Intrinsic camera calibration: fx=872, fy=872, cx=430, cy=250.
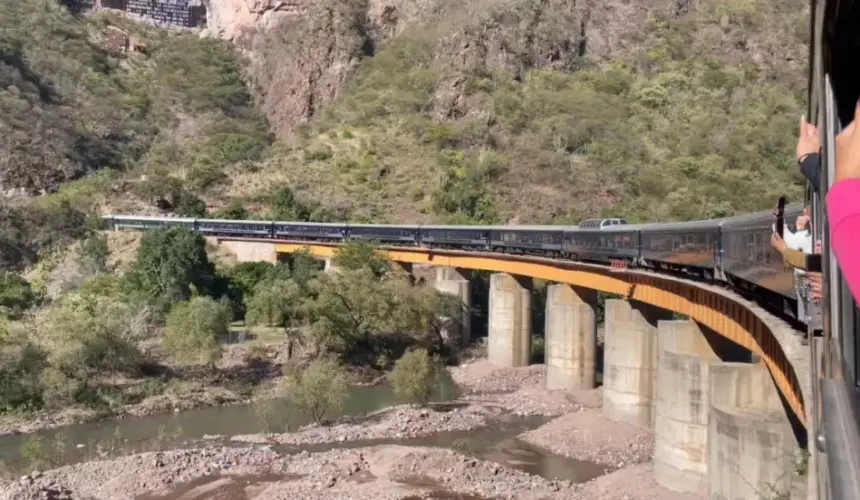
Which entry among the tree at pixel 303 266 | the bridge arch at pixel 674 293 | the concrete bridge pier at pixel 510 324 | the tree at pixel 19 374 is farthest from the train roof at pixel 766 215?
the tree at pixel 303 266

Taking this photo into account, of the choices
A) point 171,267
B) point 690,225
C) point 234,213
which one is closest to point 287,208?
point 234,213

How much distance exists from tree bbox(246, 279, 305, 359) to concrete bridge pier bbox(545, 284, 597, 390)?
1202 cm

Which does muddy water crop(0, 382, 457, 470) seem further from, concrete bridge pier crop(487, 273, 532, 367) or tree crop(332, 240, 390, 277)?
tree crop(332, 240, 390, 277)

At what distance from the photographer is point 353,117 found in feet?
304

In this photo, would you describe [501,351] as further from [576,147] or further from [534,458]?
[576,147]

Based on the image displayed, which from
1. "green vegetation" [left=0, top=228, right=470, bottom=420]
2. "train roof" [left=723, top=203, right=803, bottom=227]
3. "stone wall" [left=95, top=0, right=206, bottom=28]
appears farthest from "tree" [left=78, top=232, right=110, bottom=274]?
"stone wall" [left=95, top=0, right=206, bottom=28]

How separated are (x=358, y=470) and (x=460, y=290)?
23863 millimetres

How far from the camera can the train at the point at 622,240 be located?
48.2 ft

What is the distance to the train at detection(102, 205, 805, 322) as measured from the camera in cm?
1469

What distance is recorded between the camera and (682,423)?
20.9 meters

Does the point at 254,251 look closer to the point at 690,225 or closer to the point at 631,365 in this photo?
the point at 631,365

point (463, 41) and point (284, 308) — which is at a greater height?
point (463, 41)

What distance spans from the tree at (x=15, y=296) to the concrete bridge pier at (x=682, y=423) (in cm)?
3379

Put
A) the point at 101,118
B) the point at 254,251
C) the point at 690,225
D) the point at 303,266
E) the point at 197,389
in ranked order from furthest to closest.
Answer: the point at 101,118, the point at 254,251, the point at 303,266, the point at 197,389, the point at 690,225
